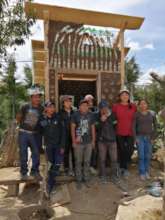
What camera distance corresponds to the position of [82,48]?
25.1ft

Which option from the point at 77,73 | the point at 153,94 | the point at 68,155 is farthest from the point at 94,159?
the point at 153,94

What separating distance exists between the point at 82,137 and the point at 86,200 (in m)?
1.09

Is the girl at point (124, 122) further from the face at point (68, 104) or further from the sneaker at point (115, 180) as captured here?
the face at point (68, 104)

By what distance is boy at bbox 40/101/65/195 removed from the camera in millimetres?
6457

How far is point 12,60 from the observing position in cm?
730

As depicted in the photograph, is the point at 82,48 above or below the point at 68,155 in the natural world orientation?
above

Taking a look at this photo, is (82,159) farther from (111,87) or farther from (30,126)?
(111,87)

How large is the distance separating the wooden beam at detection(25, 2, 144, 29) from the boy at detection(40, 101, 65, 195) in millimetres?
1911

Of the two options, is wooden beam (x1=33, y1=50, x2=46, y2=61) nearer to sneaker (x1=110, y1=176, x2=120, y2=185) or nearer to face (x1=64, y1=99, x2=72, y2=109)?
face (x1=64, y1=99, x2=72, y2=109)

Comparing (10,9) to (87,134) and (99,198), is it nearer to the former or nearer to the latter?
(87,134)

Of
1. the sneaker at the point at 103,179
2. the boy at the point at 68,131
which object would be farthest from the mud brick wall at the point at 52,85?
the sneaker at the point at 103,179

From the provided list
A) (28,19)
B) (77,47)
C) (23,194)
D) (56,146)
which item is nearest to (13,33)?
(28,19)

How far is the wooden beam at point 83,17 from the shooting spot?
7.13 metres

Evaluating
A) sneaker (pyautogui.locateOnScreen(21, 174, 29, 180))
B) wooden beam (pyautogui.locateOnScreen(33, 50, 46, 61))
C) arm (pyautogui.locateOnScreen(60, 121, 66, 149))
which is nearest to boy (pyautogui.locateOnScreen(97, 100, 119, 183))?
arm (pyautogui.locateOnScreen(60, 121, 66, 149))
